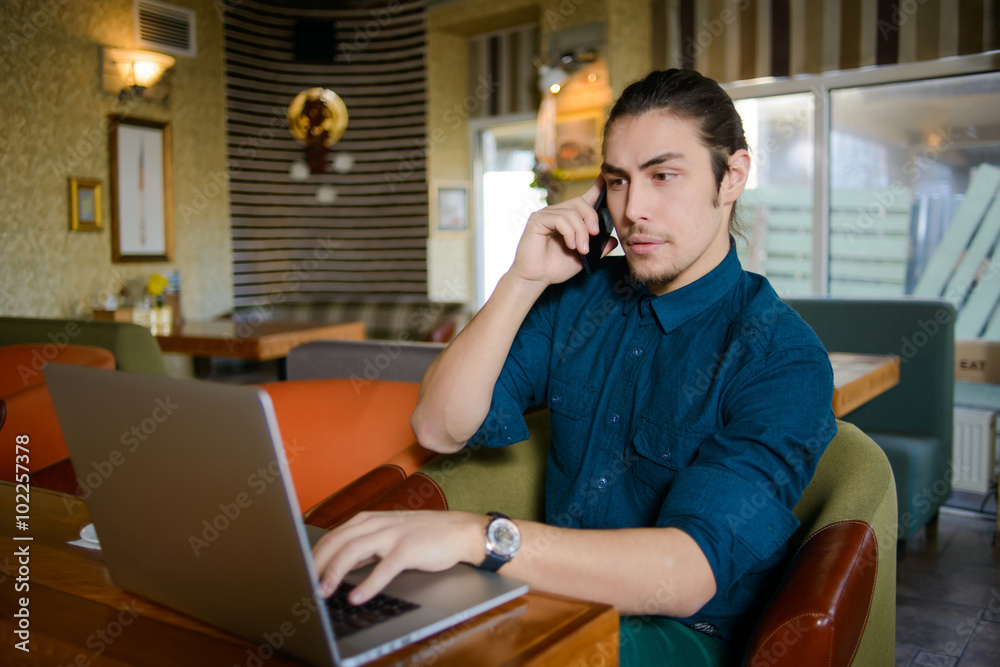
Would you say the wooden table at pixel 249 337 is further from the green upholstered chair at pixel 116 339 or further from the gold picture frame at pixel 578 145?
the gold picture frame at pixel 578 145

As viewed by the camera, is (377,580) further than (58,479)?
No

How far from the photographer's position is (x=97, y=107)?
5.61 metres

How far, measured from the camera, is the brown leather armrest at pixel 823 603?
101 cm

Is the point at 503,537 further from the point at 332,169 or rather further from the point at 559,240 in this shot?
the point at 332,169

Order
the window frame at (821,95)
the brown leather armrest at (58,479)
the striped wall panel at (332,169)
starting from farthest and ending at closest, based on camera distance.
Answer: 1. the striped wall panel at (332,169)
2. the window frame at (821,95)
3. the brown leather armrest at (58,479)

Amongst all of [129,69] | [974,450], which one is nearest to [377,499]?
[974,450]

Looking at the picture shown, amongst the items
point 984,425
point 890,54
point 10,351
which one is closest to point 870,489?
point 984,425

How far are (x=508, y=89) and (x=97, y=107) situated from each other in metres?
3.11

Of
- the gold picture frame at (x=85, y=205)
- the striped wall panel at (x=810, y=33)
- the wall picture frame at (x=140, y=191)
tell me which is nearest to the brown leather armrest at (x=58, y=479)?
the gold picture frame at (x=85, y=205)

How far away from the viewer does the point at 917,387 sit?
11.4ft

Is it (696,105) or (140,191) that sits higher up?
(140,191)

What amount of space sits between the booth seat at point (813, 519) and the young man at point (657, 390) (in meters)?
0.07

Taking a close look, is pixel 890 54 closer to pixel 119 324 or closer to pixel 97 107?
pixel 119 324

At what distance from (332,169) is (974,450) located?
5.45 meters
